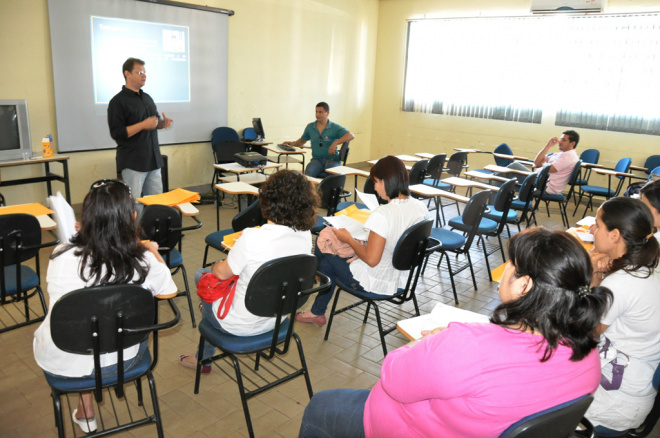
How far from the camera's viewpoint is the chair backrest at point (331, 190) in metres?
4.39

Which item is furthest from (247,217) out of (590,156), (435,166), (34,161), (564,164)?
(590,156)

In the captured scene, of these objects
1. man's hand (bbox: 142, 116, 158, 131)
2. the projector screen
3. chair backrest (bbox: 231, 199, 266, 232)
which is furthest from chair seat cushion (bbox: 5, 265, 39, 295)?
the projector screen

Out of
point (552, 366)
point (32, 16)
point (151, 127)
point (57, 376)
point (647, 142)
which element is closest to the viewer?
point (552, 366)

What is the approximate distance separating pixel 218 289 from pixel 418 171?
3.88 metres

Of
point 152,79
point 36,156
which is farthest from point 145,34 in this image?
point 36,156

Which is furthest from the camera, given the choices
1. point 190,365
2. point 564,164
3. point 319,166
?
point 319,166

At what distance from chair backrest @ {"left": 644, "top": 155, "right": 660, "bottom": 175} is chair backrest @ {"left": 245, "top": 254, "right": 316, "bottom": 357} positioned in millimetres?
6638

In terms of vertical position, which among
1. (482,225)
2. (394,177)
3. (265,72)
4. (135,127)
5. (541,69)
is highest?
(541,69)

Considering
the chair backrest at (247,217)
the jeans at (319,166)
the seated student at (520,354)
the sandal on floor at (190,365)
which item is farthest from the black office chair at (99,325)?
the jeans at (319,166)

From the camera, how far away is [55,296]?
6.03 ft

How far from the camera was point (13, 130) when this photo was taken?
190 inches

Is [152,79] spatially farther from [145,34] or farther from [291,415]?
[291,415]

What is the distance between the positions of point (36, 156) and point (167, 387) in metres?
3.52

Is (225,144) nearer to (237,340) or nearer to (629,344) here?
(237,340)
